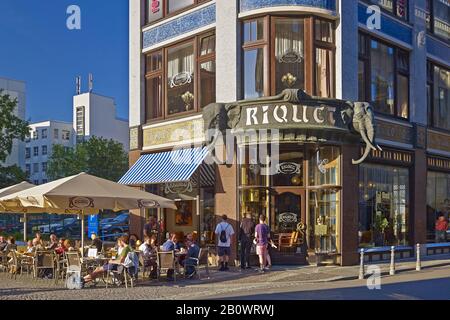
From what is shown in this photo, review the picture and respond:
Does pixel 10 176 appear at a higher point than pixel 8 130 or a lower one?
lower

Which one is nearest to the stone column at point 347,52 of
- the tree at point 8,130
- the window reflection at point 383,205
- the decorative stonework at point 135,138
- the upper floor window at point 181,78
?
the window reflection at point 383,205

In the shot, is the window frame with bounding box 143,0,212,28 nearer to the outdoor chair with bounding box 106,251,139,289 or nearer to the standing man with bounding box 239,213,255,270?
the standing man with bounding box 239,213,255,270

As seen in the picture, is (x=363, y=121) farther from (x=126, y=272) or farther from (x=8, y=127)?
(x=8, y=127)

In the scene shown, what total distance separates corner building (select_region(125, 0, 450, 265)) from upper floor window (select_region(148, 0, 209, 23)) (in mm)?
45

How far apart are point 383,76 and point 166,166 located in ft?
28.0

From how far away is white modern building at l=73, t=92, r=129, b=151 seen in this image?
9169 cm

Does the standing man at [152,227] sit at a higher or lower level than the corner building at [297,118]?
lower

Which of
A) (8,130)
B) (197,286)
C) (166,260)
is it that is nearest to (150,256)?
(166,260)

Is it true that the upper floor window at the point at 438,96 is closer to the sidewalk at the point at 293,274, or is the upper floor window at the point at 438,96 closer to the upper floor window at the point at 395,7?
the upper floor window at the point at 395,7

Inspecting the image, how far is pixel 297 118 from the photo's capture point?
18375 millimetres

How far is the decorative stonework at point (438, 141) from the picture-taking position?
2497 cm

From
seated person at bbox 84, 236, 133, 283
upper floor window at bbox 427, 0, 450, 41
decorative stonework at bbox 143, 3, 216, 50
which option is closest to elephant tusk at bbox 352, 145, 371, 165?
decorative stonework at bbox 143, 3, 216, 50

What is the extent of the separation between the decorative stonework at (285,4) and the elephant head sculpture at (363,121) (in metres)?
3.24
